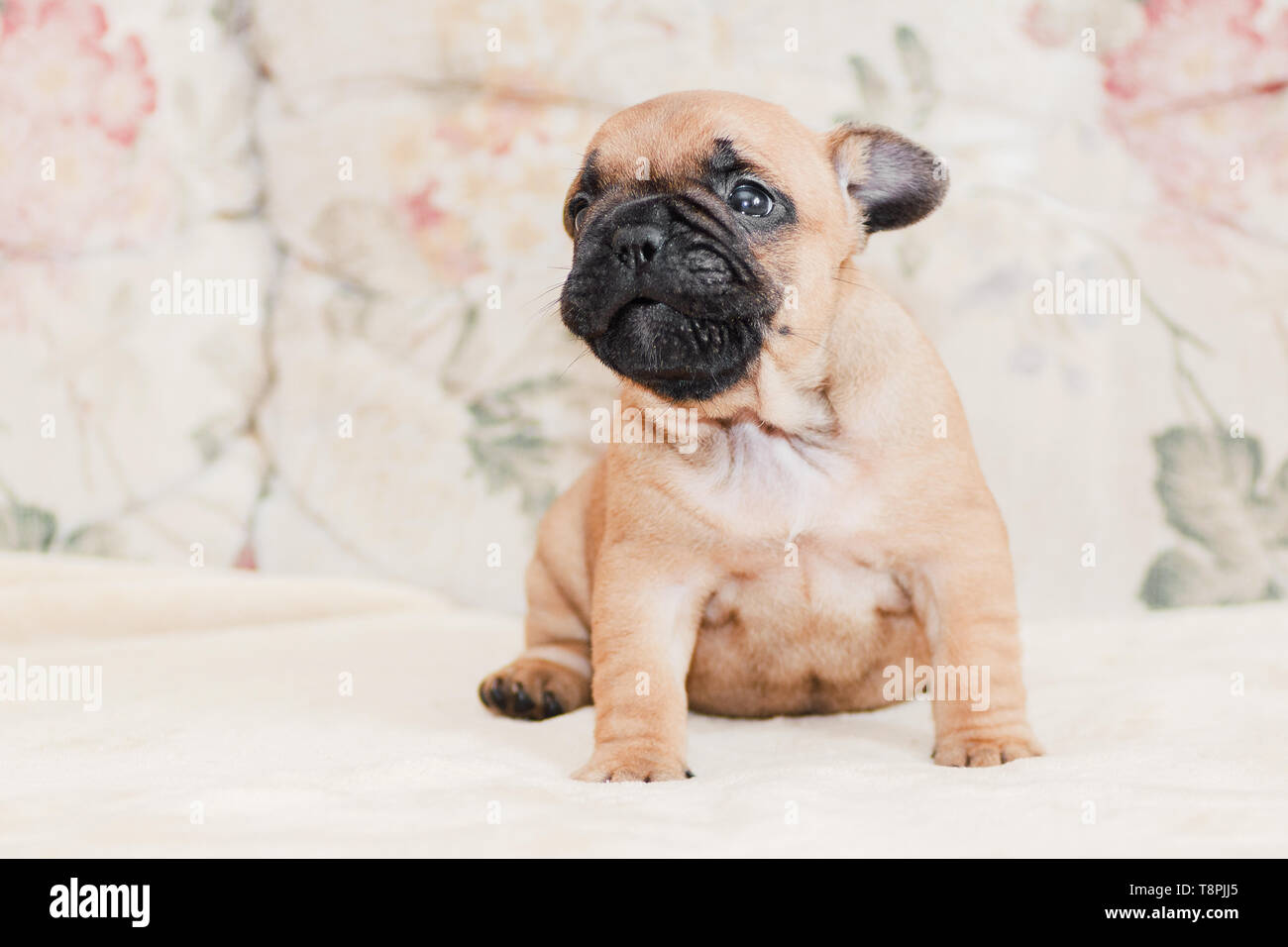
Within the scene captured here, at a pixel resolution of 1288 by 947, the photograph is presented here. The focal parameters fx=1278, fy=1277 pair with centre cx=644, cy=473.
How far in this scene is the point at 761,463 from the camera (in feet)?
6.68

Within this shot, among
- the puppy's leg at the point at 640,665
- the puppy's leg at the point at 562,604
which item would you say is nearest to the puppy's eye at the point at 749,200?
the puppy's leg at the point at 640,665

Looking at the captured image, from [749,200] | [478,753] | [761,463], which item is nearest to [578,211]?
[749,200]

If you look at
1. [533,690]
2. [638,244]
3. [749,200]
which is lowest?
Answer: [533,690]

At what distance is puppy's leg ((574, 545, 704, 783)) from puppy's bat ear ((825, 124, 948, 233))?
0.78 m

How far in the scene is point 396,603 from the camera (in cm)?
315

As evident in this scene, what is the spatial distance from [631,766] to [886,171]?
3.76 ft

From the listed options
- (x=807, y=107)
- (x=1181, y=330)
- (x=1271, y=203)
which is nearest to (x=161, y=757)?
(x=807, y=107)

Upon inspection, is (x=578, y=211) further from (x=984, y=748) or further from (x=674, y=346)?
(x=984, y=748)

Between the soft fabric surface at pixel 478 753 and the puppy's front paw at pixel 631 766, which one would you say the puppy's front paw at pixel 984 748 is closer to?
the soft fabric surface at pixel 478 753

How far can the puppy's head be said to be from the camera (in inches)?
72.6

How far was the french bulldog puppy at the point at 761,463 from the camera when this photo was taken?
1.86 metres

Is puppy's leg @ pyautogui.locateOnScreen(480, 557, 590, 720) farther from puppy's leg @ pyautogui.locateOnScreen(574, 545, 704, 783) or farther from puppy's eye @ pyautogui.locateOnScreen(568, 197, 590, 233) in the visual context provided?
puppy's eye @ pyautogui.locateOnScreen(568, 197, 590, 233)

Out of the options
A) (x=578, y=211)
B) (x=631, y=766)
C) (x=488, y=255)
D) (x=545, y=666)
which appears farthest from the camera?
(x=488, y=255)
